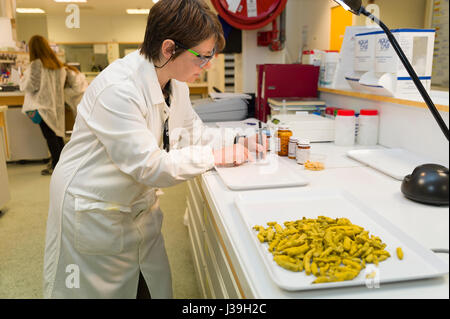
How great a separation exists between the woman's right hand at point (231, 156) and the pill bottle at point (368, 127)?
0.57 meters

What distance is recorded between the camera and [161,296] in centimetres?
129

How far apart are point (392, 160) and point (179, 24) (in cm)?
78

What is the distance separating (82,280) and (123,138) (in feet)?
1.64

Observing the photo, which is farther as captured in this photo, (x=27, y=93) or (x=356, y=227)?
(x=27, y=93)

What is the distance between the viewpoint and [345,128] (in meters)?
1.54

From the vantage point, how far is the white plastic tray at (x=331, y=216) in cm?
55

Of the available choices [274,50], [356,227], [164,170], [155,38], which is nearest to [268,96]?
[274,50]

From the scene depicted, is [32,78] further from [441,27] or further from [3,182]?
[441,27]

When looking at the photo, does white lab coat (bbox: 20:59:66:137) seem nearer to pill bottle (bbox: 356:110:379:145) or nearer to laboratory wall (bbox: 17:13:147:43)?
laboratory wall (bbox: 17:13:147:43)

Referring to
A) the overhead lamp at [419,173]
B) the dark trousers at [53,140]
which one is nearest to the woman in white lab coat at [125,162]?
the overhead lamp at [419,173]

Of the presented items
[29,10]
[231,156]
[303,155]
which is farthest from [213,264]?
[29,10]
